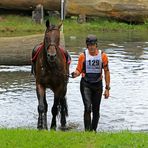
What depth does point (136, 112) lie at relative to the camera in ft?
44.7

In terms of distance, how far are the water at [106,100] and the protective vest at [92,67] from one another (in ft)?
5.33

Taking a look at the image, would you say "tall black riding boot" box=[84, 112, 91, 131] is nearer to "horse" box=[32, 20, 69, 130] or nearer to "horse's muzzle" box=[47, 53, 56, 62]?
"horse" box=[32, 20, 69, 130]

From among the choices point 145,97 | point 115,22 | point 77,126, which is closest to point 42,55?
point 77,126

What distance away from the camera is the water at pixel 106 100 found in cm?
1277

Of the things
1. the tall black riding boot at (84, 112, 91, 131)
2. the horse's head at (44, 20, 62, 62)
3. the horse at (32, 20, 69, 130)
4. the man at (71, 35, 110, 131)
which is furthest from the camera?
the tall black riding boot at (84, 112, 91, 131)

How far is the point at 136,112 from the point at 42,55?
3.42 meters

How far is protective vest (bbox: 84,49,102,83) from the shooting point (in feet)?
35.9

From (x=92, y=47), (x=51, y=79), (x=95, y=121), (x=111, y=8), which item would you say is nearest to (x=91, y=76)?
(x=92, y=47)

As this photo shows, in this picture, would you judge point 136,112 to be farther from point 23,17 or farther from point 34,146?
point 23,17

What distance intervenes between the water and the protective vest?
1624mm

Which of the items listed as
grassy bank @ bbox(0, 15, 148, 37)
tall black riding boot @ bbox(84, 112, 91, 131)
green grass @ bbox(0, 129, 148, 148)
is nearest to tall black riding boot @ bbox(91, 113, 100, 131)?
tall black riding boot @ bbox(84, 112, 91, 131)

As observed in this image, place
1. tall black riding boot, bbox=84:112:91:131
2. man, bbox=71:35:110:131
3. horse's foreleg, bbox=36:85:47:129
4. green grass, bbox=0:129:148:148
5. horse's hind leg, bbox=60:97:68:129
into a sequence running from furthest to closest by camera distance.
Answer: horse's hind leg, bbox=60:97:68:129 → horse's foreleg, bbox=36:85:47:129 → tall black riding boot, bbox=84:112:91:131 → man, bbox=71:35:110:131 → green grass, bbox=0:129:148:148

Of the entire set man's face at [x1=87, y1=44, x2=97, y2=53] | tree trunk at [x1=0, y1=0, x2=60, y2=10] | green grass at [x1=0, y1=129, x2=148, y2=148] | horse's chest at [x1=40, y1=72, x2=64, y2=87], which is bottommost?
green grass at [x1=0, y1=129, x2=148, y2=148]

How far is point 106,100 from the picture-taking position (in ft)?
49.4
